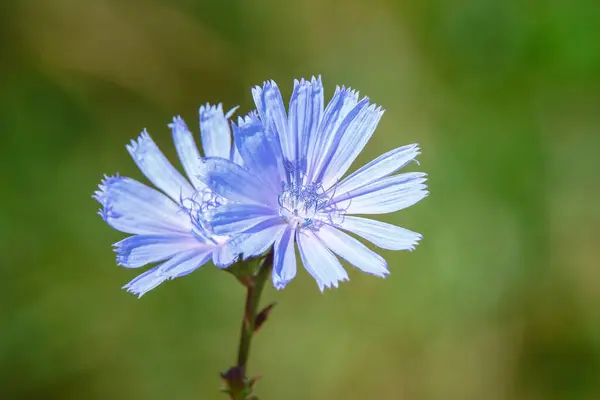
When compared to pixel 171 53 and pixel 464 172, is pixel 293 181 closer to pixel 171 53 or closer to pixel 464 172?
pixel 464 172

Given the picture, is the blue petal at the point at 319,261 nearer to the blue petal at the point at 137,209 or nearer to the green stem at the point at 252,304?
the green stem at the point at 252,304

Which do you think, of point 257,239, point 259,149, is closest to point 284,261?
point 257,239

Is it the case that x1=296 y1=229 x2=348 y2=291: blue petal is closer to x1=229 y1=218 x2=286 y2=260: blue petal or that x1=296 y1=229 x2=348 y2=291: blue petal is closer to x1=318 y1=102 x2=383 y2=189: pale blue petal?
x1=229 y1=218 x2=286 y2=260: blue petal

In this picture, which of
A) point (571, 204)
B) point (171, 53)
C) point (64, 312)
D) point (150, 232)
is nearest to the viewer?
point (150, 232)

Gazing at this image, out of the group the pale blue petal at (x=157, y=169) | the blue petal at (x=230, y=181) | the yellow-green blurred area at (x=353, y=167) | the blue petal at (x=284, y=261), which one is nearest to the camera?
the blue petal at (x=284, y=261)

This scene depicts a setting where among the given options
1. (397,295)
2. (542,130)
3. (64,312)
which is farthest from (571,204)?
(64,312)

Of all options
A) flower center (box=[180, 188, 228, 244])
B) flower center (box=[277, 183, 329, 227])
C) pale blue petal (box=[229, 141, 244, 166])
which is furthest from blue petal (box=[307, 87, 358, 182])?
flower center (box=[180, 188, 228, 244])

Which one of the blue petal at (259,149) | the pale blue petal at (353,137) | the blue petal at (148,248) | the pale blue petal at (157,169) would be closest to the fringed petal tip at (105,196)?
the blue petal at (148,248)

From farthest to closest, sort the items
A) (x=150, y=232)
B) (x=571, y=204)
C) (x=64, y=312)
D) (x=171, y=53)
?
1. (x=171, y=53)
2. (x=571, y=204)
3. (x=64, y=312)
4. (x=150, y=232)
